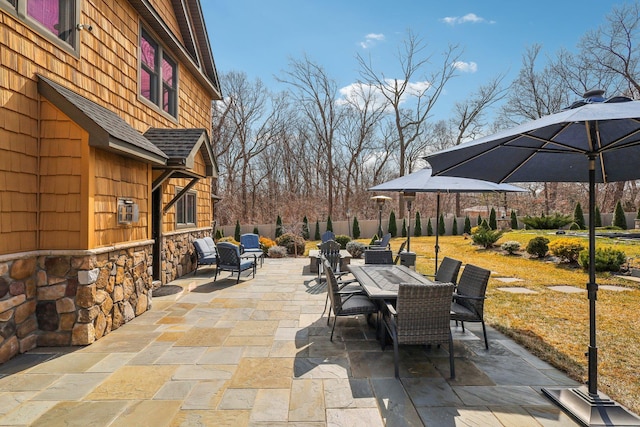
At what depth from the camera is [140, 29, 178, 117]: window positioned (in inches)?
252

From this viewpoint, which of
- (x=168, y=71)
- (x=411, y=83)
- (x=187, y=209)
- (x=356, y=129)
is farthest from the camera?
(x=356, y=129)

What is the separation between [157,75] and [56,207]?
157 inches

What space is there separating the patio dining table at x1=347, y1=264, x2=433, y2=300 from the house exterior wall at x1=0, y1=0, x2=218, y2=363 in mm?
3204

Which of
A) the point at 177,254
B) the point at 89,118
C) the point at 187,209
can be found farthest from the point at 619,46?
the point at 89,118

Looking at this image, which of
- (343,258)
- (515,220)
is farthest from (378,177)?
(343,258)

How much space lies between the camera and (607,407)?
2502 mm

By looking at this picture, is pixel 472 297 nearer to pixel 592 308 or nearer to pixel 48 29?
pixel 592 308

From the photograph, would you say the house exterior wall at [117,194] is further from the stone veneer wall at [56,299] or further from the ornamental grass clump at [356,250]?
the ornamental grass clump at [356,250]

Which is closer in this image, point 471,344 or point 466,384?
point 466,384

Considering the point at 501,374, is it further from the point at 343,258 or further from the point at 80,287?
the point at 343,258

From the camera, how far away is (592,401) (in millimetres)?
2533

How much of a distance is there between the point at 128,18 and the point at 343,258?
6.59 metres

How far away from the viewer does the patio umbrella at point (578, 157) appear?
240 centimetres

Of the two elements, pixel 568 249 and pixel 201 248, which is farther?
pixel 568 249
